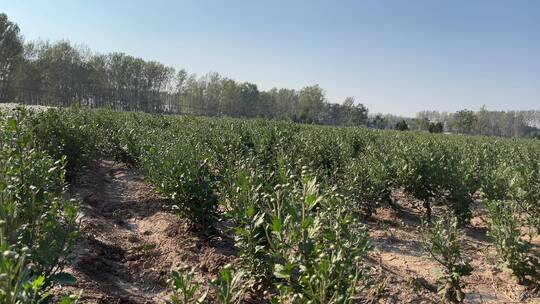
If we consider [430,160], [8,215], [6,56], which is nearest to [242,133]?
[430,160]

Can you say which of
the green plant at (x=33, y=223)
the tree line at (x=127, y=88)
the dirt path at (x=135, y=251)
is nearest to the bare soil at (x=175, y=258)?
the dirt path at (x=135, y=251)

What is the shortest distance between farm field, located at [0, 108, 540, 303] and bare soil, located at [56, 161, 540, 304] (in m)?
0.02

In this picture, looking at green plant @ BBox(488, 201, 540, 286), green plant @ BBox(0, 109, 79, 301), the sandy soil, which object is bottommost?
the sandy soil

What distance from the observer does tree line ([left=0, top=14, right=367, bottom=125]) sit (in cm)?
5688

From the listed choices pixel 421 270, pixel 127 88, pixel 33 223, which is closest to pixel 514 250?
pixel 421 270

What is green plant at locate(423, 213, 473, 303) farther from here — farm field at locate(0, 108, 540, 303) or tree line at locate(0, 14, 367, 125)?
tree line at locate(0, 14, 367, 125)

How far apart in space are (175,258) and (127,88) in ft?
244

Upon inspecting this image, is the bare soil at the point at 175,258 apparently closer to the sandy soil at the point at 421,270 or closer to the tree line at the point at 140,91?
the sandy soil at the point at 421,270

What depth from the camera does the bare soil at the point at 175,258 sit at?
4.41m

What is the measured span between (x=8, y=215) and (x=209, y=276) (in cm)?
270

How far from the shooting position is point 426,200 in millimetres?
7965

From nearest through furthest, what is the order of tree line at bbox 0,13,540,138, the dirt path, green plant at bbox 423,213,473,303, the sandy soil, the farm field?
the farm field → green plant at bbox 423,213,473,303 → the dirt path → the sandy soil → tree line at bbox 0,13,540,138

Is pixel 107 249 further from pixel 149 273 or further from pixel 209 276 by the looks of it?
pixel 209 276

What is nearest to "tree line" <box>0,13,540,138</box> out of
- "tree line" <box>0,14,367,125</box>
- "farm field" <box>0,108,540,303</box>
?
"tree line" <box>0,14,367,125</box>
